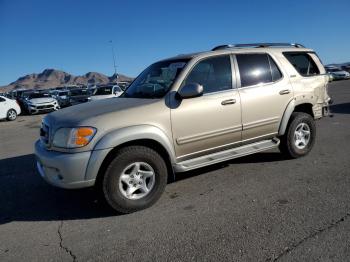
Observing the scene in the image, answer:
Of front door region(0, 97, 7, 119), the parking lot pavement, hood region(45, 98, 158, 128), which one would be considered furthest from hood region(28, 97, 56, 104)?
hood region(45, 98, 158, 128)

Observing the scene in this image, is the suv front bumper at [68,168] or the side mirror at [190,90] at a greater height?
the side mirror at [190,90]

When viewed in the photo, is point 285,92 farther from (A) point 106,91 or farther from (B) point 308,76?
(A) point 106,91

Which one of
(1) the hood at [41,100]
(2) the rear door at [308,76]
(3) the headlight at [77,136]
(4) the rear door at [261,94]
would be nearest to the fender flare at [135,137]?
(3) the headlight at [77,136]

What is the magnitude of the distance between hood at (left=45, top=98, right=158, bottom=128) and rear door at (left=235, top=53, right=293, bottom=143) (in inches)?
57.7

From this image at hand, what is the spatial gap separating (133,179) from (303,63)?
3.85 metres

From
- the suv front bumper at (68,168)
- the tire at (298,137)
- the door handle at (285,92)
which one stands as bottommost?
the tire at (298,137)

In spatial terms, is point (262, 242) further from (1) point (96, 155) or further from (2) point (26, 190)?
(2) point (26, 190)

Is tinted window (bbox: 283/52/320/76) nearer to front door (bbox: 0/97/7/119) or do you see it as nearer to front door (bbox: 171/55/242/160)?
front door (bbox: 171/55/242/160)

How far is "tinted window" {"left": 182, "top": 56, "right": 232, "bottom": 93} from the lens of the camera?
474cm

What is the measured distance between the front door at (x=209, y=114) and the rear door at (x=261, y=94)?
178mm

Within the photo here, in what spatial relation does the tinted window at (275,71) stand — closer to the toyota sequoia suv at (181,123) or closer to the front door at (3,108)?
the toyota sequoia suv at (181,123)

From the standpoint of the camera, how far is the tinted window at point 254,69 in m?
5.12

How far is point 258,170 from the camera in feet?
17.8

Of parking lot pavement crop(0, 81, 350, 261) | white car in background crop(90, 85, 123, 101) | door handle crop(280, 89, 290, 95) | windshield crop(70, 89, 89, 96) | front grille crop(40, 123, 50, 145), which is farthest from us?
windshield crop(70, 89, 89, 96)
